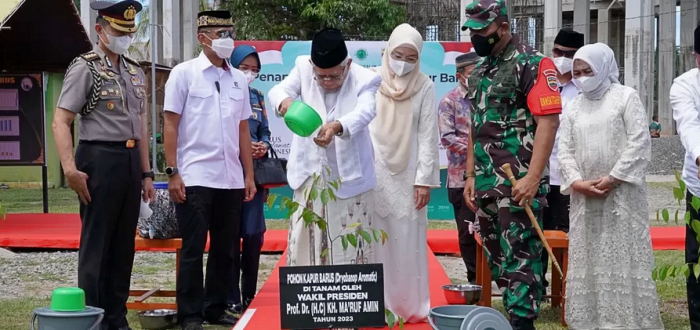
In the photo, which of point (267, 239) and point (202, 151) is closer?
point (202, 151)

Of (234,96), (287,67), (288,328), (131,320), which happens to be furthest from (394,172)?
(287,67)

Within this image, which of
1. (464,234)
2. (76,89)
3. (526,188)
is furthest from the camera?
(464,234)

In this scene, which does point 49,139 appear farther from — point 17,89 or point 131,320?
point 131,320

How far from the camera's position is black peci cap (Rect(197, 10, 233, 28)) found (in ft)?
19.6

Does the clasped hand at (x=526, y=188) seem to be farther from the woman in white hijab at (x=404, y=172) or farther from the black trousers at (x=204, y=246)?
the black trousers at (x=204, y=246)

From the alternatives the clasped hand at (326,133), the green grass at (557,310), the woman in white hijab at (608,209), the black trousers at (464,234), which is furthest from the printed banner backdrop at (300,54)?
the clasped hand at (326,133)

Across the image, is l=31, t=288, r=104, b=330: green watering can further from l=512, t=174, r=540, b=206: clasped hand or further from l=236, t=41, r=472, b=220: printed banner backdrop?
l=236, t=41, r=472, b=220: printed banner backdrop

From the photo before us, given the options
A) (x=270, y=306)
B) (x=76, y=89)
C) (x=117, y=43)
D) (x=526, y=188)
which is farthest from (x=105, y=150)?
(x=526, y=188)

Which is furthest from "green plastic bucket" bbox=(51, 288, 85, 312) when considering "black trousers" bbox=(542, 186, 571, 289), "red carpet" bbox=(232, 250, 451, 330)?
"black trousers" bbox=(542, 186, 571, 289)

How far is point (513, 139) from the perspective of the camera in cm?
513

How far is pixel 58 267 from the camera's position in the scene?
9.12 meters

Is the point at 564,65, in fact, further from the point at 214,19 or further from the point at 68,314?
the point at 68,314

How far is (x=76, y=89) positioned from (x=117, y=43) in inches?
13.9

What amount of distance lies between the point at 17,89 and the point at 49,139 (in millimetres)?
6125
